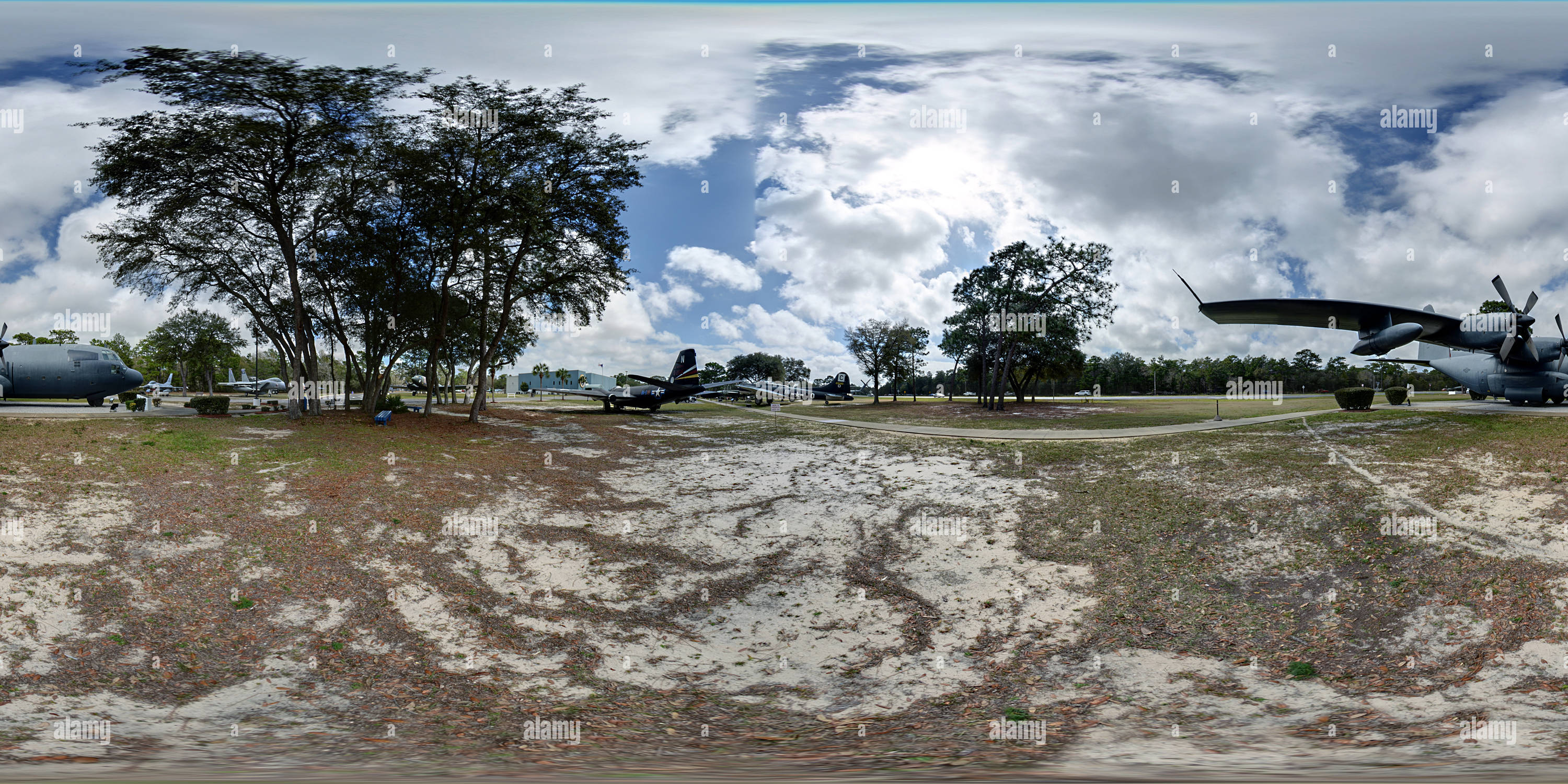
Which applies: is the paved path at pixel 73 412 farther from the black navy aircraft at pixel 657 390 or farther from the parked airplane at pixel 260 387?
the parked airplane at pixel 260 387

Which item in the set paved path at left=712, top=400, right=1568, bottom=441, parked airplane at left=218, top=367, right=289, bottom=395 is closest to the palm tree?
parked airplane at left=218, top=367, right=289, bottom=395

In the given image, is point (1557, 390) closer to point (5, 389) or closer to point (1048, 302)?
point (1048, 302)

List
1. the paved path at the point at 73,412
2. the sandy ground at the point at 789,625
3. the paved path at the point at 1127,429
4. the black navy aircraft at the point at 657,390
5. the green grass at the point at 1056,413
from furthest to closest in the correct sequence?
the black navy aircraft at the point at 657,390, the green grass at the point at 1056,413, the paved path at the point at 73,412, the paved path at the point at 1127,429, the sandy ground at the point at 789,625

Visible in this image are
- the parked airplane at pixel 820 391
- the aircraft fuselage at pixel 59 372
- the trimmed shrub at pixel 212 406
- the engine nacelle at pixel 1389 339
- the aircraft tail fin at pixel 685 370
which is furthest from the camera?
the parked airplane at pixel 820 391

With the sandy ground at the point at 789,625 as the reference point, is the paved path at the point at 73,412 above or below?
above

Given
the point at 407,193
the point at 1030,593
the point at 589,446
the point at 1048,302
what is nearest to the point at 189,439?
the point at 589,446

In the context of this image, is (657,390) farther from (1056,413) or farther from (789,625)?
(789,625)

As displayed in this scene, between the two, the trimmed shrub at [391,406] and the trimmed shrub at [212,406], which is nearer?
the trimmed shrub at [212,406]

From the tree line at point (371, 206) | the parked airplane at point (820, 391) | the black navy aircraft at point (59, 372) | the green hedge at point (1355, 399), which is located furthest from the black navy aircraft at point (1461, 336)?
the black navy aircraft at point (59, 372)

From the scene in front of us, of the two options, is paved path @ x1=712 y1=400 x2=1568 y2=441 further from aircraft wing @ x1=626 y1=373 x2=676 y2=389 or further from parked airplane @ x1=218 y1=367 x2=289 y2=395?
parked airplane @ x1=218 y1=367 x2=289 y2=395
